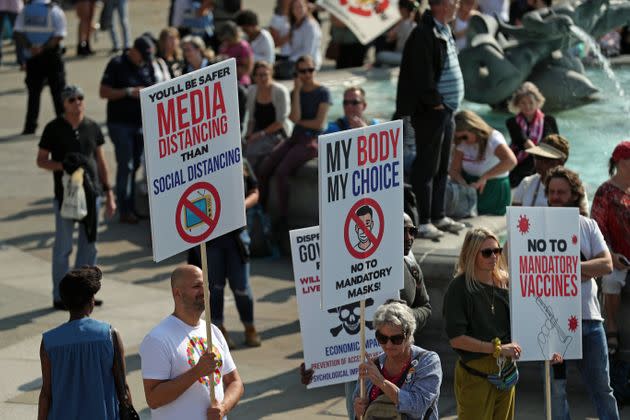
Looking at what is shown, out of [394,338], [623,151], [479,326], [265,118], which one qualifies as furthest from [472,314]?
[265,118]

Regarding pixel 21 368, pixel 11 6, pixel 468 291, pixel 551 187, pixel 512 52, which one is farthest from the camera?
pixel 11 6

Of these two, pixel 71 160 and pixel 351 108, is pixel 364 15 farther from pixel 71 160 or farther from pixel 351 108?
pixel 71 160

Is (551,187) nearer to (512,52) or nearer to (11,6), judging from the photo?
(512,52)

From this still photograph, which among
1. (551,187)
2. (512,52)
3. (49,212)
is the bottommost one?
(49,212)

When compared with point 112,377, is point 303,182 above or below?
below

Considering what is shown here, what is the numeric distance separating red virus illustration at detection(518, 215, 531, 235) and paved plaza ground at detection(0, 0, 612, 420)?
1.96 meters

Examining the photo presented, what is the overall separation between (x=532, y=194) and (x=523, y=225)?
208cm

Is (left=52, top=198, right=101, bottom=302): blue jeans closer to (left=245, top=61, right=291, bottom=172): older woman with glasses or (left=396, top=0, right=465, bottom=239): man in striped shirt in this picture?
(left=245, top=61, right=291, bottom=172): older woman with glasses

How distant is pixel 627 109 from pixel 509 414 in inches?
380

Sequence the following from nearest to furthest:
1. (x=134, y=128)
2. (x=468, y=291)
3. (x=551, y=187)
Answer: (x=468, y=291) → (x=551, y=187) → (x=134, y=128)

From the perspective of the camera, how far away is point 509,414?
28.6 ft

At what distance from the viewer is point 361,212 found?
7898 mm

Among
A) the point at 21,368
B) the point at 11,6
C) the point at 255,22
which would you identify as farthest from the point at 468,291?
the point at 11,6

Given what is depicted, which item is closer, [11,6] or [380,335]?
[380,335]
